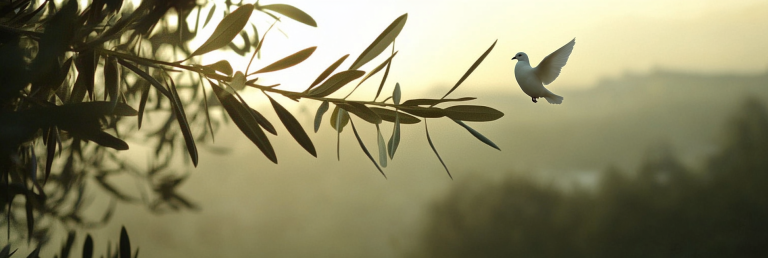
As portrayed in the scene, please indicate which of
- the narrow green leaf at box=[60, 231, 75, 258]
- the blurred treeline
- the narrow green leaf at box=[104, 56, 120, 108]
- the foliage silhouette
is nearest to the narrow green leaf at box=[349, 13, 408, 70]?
the foliage silhouette

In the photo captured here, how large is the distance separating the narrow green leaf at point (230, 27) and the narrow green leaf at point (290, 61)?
0.07 ft

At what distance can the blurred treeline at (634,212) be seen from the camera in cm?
169

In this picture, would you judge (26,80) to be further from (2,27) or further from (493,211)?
(493,211)

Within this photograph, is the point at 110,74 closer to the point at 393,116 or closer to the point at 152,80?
the point at 152,80

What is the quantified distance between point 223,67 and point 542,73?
5.4 inches

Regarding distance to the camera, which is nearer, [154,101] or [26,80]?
[26,80]

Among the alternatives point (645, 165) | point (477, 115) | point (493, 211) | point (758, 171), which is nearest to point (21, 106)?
point (477, 115)

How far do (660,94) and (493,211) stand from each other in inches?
24.5

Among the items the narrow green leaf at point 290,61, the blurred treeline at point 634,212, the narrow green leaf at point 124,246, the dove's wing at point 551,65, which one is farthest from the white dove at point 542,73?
the blurred treeline at point 634,212

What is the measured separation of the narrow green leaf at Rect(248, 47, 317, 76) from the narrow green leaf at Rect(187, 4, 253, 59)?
0.02m

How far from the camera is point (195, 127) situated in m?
0.78

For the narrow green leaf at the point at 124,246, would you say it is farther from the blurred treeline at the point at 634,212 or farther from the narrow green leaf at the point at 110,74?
the blurred treeline at the point at 634,212

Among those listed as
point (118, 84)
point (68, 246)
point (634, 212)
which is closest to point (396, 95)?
point (118, 84)

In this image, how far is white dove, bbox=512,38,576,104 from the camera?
19 centimetres
